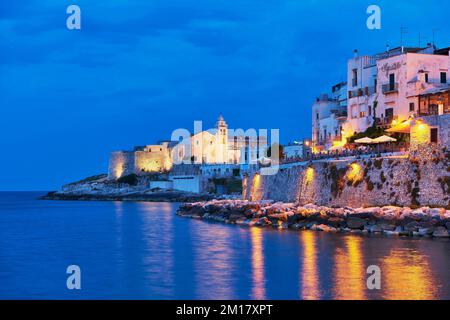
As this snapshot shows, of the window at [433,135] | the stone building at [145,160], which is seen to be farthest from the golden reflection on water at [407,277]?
the stone building at [145,160]

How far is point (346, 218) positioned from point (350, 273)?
35.2 feet

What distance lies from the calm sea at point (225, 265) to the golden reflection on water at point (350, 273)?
0.03 m

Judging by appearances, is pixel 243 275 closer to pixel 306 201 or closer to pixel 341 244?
pixel 341 244

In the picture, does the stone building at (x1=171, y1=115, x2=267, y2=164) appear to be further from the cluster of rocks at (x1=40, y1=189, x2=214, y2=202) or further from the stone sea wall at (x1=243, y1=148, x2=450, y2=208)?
the stone sea wall at (x1=243, y1=148, x2=450, y2=208)

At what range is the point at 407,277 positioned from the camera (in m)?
19.1

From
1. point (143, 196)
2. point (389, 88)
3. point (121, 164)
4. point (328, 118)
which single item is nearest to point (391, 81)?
point (389, 88)

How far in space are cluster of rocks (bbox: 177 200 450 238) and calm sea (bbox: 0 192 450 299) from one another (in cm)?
124

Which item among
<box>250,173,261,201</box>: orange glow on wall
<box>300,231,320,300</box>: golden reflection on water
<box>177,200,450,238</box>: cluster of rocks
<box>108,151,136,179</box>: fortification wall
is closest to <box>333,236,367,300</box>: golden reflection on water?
<box>300,231,320,300</box>: golden reflection on water

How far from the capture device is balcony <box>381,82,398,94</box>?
133 ft

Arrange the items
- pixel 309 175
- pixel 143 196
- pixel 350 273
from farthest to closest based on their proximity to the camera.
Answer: pixel 143 196 < pixel 309 175 < pixel 350 273

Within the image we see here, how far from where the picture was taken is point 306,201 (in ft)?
125

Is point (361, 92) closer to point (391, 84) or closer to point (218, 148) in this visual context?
point (391, 84)

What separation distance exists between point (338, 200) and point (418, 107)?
26.2 feet
